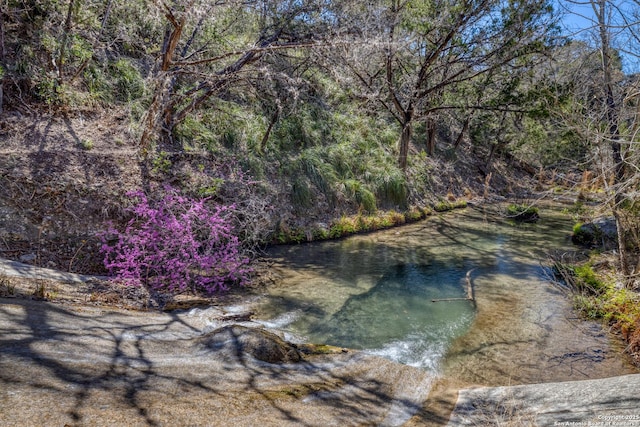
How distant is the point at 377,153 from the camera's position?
13602 millimetres

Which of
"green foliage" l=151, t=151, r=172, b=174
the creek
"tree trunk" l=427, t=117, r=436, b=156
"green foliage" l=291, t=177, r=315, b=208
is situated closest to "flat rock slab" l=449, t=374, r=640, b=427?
the creek

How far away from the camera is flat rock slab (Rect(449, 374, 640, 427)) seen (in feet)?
8.66

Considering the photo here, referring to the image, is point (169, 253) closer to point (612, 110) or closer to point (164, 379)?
point (164, 379)

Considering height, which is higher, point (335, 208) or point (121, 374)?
point (335, 208)

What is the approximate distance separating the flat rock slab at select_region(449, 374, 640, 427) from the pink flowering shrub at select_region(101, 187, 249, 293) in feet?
13.0

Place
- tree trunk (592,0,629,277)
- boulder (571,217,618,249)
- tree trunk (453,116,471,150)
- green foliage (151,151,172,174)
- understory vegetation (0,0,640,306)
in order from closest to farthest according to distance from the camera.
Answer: tree trunk (592,0,629,277) < understory vegetation (0,0,640,306) < green foliage (151,151,172,174) < boulder (571,217,618,249) < tree trunk (453,116,471,150)

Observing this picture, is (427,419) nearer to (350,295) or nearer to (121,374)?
(121,374)

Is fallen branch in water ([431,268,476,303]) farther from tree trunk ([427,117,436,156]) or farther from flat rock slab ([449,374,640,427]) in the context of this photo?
tree trunk ([427,117,436,156])

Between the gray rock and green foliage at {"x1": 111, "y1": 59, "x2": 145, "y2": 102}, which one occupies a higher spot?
green foliage at {"x1": 111, "y1": 59, "x2": 145, "y2": 102}

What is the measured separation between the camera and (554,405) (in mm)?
3062

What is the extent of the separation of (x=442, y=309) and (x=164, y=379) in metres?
4.42

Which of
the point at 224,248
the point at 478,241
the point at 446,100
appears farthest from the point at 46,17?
the point at 446,100

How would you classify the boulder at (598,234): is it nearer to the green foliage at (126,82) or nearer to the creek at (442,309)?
the creek at (442,309)

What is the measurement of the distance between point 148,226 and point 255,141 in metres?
5.06
